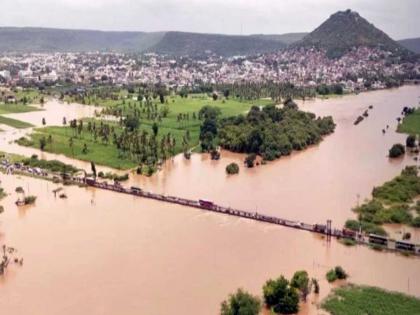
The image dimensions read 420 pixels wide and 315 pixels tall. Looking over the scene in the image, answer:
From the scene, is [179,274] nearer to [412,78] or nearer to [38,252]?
[38,252]

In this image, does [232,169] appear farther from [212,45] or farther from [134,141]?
[212,45]

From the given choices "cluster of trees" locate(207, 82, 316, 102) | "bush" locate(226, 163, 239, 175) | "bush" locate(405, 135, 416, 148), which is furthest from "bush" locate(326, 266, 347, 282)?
"cluster of trees" locate(207, 82, 316, 102)

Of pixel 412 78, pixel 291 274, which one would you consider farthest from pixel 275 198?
pixel 412 78

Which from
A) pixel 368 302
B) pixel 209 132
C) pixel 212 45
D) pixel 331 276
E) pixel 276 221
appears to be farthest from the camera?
pixel 212 45

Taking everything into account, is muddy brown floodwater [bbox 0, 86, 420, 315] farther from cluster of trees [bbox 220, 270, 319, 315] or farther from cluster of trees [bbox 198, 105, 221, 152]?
cluster of trees [bbox 198, 105, 221, 152]

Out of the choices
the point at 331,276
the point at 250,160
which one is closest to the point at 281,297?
the point at 331,276

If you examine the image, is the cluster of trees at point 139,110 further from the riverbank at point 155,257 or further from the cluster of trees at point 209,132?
the riverbank at point 155,257
